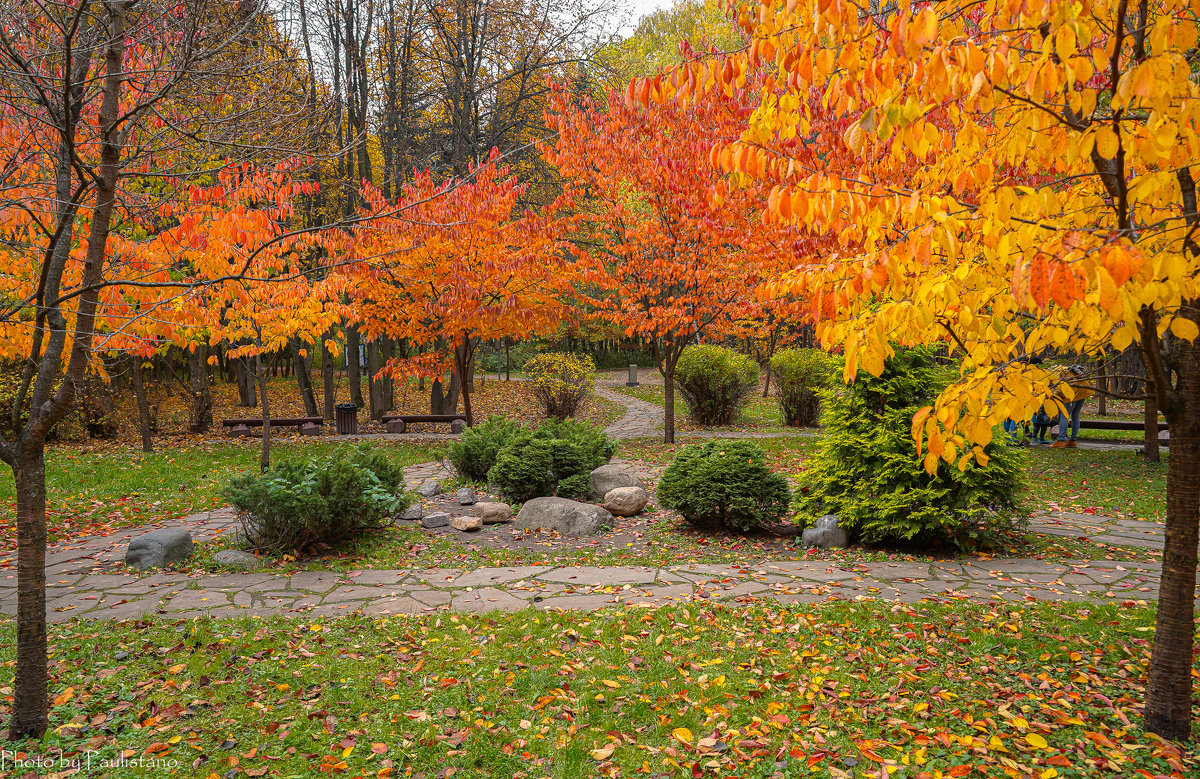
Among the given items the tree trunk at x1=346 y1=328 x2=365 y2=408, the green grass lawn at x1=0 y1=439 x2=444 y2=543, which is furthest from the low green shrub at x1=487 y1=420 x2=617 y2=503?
the tree trunk at x1=346 y1=328 x2=365 y2=408

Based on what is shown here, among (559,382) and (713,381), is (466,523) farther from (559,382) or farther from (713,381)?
(713,381)

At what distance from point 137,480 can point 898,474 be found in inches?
386

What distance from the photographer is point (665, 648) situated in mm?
3883

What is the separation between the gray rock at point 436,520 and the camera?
7.04 m

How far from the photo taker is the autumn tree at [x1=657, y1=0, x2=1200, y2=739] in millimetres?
1965

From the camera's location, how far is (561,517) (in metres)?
6.89

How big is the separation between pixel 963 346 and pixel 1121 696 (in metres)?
1.95

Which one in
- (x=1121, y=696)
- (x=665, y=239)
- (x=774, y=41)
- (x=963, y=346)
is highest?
(x=665, y=239)

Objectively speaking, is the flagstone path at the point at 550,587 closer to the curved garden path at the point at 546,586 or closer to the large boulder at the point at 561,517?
the curved garden path at the point at 546,586

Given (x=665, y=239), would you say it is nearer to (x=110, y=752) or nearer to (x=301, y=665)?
(x=301, y=665)

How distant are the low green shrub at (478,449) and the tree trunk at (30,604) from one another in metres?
5.98

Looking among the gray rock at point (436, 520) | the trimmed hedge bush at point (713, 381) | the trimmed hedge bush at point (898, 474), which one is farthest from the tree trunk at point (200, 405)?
the trimmed hedge bush at point (898, 474)

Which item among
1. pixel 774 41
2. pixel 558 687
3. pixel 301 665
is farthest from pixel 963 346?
pixel 301 665

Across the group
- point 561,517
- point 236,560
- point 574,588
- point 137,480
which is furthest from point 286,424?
point 574,588
